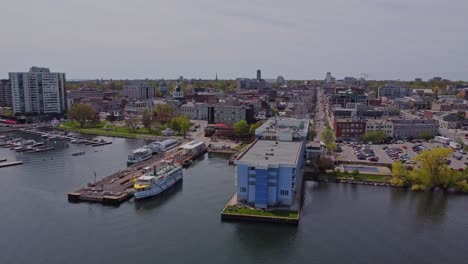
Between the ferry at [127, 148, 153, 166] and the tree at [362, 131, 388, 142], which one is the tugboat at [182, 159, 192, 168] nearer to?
the ferry at [127, 148, 153, 166]

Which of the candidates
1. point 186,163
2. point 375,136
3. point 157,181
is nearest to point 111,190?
point 157,181

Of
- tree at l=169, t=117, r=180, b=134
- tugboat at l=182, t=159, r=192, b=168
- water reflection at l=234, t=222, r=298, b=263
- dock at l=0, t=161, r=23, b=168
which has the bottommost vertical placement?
water reflection at l=234, t=222, r=298, b=263

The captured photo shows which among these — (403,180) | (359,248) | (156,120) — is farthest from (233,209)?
(156,120)

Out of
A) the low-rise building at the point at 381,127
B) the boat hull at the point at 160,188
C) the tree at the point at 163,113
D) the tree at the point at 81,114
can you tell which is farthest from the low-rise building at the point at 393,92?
the boat hull at the point at 160,188

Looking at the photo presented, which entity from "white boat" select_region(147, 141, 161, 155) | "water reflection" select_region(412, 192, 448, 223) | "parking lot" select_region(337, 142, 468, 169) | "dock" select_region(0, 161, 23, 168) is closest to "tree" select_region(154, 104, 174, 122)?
"white boat" select_region(147, 141, 161, 155)

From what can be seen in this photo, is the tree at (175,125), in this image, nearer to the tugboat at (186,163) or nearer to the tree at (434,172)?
the tugboat at (186,163)

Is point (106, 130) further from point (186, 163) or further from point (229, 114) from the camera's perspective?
point (186, 163)
